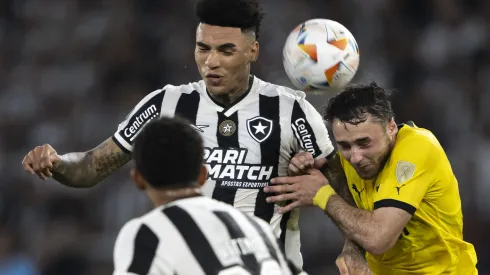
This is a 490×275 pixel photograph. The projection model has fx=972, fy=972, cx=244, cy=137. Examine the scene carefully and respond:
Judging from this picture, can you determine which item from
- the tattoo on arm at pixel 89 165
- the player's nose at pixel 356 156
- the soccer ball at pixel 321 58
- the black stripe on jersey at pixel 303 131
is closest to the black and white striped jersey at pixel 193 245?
the player's nose at pixel 356 156

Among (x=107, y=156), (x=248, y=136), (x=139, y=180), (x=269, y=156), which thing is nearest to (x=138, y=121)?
(x=107, y=156)

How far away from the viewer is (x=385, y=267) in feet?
18.0

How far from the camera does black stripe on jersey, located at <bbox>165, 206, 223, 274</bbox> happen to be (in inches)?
135

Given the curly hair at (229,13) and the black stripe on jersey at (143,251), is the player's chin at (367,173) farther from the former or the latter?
the black stripe on jersey at (143,251)

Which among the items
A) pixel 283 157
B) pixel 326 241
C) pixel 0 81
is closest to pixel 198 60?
pixel 283 157

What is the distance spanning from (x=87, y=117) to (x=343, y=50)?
14.3 ft

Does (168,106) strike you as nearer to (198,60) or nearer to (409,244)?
(198,60)

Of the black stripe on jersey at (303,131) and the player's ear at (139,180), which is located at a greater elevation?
the player's ear at (139,180)

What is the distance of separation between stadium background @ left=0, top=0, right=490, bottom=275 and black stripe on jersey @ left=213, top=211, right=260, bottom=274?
Answer: 16.4 ft

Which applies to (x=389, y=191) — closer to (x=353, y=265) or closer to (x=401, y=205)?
(x=401, y=205)

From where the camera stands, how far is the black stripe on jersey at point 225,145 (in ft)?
17.5

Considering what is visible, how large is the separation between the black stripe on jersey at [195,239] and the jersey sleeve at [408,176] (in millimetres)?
1793

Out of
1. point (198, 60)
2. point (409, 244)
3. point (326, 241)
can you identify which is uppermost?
point (198, 60)

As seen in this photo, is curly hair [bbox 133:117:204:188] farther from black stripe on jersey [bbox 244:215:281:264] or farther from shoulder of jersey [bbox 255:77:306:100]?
shoulder of jersey [bbox 255:77:306:100]
